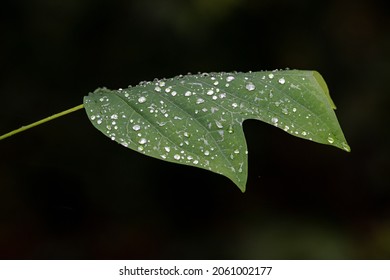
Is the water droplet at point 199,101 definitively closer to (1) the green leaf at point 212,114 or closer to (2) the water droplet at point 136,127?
(1) the green leaf at point 212,114

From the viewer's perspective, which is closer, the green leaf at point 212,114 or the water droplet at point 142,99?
the green leaf at point 212,114

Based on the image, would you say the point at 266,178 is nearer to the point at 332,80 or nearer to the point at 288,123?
the point at 332,80

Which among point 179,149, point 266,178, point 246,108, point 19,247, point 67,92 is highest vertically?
point 67,92

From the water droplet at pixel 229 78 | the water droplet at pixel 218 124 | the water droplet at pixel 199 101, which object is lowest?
the water droplet at pixel 218 124

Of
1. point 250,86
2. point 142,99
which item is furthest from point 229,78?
A: point 142,99

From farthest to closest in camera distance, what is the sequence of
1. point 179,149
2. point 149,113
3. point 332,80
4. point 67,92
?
point 332,80
point 67,92
point 149,113
point 179,149

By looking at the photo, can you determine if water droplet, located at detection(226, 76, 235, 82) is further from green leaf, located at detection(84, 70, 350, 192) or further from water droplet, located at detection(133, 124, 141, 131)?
water droplet, located at detection(133, 124, 141, 131)

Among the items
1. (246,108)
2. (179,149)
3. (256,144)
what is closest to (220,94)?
(246,108)

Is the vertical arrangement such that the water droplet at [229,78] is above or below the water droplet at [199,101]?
above

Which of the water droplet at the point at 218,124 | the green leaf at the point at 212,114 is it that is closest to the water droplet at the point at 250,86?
the green leaf at the point at 212,114
